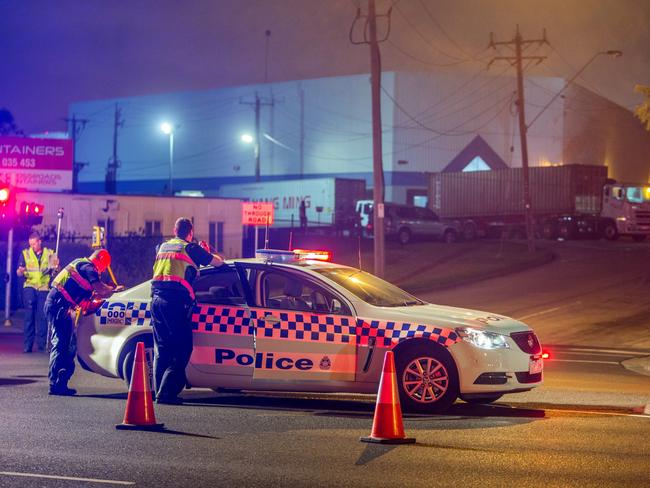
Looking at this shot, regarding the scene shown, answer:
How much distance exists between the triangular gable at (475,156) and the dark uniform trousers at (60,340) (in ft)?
209

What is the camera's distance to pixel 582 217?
52.8 m

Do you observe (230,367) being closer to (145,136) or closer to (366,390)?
(366,390)

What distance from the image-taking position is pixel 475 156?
244ft

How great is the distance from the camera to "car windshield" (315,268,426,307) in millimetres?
10680

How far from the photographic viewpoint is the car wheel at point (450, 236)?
50.2 meters

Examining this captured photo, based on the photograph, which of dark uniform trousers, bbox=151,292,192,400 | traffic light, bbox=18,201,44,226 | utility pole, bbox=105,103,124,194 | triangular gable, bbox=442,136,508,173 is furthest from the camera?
utility pole, bbox=105,103,124,194

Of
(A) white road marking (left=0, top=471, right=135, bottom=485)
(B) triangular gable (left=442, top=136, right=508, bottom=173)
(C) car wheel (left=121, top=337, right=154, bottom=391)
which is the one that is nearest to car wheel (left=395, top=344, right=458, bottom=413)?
(C) car wheel (left=121, top=337, right=154, bottom=391)

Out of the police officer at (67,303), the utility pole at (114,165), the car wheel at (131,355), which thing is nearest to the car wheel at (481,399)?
the car wheel at (131,355)

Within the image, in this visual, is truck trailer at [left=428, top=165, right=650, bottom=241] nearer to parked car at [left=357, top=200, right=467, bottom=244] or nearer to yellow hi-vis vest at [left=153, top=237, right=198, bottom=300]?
parked car at [left=357, top=200, right=467, bottom=244]

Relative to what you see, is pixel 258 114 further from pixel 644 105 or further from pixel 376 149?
pixel 644 105

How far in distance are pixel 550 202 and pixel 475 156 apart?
19.2 m

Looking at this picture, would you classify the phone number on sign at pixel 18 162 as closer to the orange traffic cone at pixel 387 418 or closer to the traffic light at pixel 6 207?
the traffic light at pixel 6 207

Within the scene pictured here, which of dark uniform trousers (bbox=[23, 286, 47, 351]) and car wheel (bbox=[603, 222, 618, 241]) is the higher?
car wheel (bbox=[603, 222, 618, 241])

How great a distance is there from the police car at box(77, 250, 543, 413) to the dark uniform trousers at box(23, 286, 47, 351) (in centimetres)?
546
